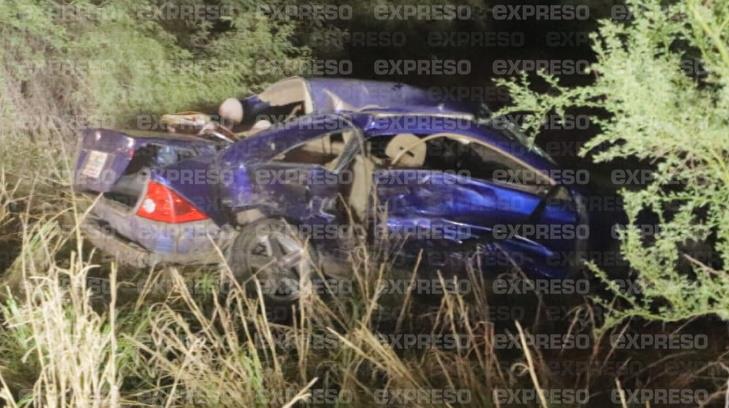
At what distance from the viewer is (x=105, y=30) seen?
234 inches

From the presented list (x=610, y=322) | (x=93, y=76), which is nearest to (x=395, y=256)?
(x=610, y=322)

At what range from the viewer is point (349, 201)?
Answer: 4.88m

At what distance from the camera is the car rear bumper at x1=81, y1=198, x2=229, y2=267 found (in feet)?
15.9

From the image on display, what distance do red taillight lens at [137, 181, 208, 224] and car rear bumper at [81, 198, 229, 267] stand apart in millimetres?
36

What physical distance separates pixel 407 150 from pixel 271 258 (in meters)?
1.04

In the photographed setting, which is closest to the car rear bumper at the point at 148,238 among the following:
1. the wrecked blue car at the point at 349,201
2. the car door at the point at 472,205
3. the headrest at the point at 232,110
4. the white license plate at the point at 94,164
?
the wrecked blue car at the point at 349,201

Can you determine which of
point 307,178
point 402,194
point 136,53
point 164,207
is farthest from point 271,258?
point 136,53

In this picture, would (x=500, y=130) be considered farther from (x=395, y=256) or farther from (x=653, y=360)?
(x=653, y=360)

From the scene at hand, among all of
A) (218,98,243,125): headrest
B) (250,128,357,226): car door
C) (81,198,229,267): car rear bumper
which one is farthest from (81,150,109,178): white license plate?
(250,128,357,226): car door

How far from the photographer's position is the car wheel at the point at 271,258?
4762mm

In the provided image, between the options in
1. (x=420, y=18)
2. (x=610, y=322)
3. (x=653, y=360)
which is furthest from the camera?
(x=420, y=18)

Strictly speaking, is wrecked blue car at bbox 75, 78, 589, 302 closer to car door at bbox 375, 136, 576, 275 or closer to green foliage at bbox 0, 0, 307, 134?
car door at bbox 375, 136, 576, 275

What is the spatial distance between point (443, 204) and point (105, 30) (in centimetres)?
286

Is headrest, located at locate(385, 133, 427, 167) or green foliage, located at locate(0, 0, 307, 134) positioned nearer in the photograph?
headrest, located at locate(385, 133, 427, 167)
